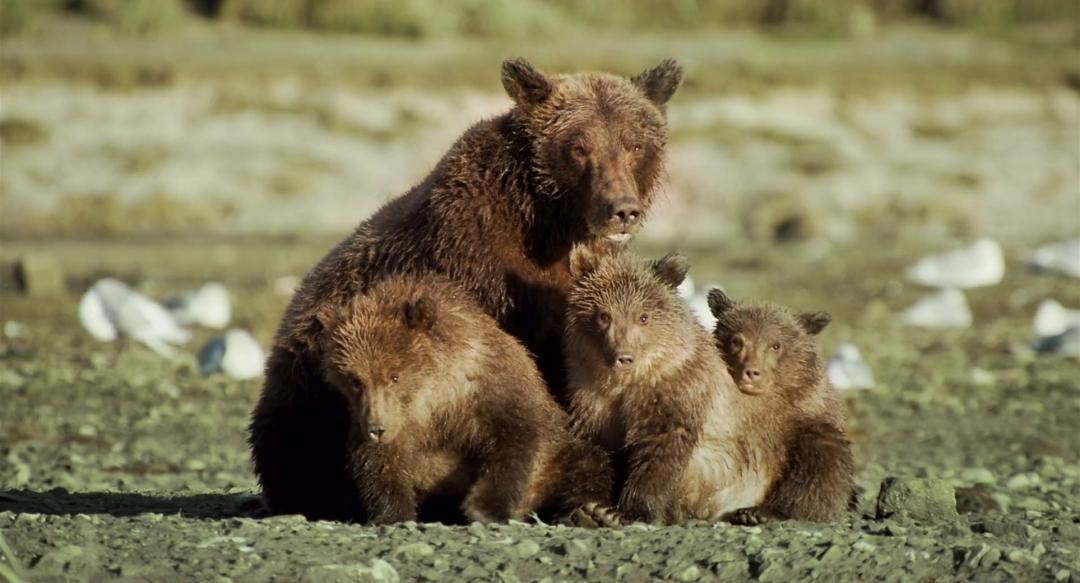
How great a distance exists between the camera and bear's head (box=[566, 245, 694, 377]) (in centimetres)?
836

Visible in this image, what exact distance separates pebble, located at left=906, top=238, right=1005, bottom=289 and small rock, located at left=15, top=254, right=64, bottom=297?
30.5 feet

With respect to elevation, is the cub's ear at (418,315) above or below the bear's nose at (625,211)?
below

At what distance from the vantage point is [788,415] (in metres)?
8.91

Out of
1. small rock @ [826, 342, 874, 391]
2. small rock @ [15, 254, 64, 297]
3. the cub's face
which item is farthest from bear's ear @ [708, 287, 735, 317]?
small rock @ [15, 254, 64, 297]

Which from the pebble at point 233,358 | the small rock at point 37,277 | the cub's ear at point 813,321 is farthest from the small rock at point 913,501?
the small rock at point 37,277

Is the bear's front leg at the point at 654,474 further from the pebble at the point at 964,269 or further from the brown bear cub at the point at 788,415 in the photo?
the pebble at the point at 964,269

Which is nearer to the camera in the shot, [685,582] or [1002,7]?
[685,582]

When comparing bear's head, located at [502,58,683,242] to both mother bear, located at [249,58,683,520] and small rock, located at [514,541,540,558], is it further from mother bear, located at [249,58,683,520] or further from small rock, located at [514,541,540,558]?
small rock, located at [514,541,540,558]

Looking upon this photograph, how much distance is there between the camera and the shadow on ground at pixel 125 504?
9258 millimetres

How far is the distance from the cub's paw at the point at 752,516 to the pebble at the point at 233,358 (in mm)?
7256

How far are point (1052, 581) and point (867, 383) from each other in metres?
7.93

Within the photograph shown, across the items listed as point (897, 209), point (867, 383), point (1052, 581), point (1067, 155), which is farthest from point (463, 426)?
point (1067, 155)

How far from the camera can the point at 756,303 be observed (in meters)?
9.33

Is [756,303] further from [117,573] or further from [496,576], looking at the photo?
[117,573]
